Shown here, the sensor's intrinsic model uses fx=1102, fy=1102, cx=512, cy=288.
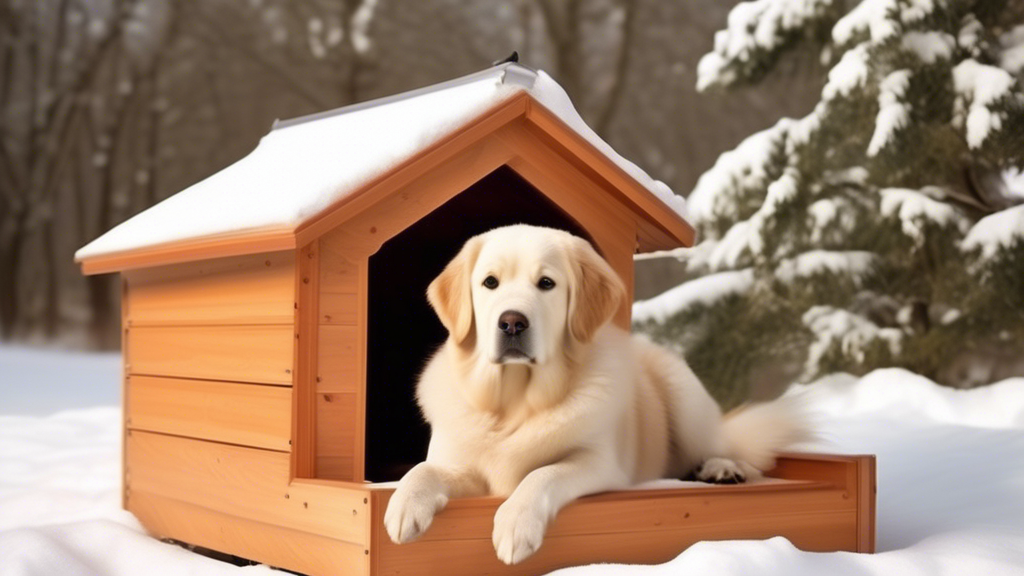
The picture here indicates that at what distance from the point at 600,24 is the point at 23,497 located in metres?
8.99

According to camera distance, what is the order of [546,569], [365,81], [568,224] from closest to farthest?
[546,569]
[568,224]
[365,81]

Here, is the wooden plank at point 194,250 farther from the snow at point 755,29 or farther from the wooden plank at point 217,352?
the snow at point 755,29

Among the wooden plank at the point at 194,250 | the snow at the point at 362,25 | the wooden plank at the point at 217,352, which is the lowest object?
the wooden plank at the point at 217,352

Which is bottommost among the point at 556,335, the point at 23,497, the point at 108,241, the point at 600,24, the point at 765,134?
the point at 23,497

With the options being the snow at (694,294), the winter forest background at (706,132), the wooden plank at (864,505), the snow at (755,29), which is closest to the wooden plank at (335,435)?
the wooden plank at (864,505)

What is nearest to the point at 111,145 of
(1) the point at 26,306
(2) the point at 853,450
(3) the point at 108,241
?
(1) the point at 26,306

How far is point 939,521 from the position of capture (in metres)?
3.47

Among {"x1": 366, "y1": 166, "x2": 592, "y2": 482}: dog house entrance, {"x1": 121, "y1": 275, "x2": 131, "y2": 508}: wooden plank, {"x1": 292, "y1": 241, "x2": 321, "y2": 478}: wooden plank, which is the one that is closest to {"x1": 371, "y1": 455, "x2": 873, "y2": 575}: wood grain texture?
{"x1": 292, "y1": 241, "x2": 321, "y2": 478}: wooden plank

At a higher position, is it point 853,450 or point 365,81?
point 365,81

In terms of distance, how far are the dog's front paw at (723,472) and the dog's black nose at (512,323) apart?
94cm

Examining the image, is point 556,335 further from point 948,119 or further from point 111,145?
point 111,145

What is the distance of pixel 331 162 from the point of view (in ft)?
10.4

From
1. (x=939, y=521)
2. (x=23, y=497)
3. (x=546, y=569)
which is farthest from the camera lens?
(x=23, y=497)

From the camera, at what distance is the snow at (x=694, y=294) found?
21.9 ft
